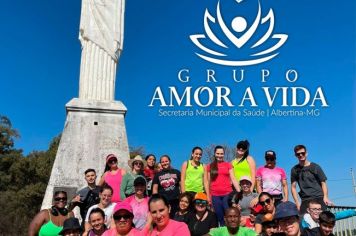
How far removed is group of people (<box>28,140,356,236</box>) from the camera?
5.38m

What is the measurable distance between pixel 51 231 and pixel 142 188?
4.93 feet

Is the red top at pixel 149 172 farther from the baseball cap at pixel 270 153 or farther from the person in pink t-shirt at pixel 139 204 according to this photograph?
the baseball cap at pixel 270 153

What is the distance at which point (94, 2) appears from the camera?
41.0 ft

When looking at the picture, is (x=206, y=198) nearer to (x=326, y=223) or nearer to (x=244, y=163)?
(x=244, y=163)

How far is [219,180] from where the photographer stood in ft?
24.7

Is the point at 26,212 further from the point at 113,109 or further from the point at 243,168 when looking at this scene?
the point at 243,168


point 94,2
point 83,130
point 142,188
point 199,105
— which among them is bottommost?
point 142,188

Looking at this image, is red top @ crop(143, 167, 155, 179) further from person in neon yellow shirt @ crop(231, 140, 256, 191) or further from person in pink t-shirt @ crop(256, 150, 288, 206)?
person in pink t-shirt @ crop(256, 150, 288, 206)

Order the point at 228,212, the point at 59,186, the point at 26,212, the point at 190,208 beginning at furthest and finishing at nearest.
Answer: the point at 26,212, the point at 59,186, the point at 190,208, the point at 228,212

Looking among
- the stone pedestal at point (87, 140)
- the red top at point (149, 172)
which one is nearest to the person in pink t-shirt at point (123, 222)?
the red top at point (149, 172)

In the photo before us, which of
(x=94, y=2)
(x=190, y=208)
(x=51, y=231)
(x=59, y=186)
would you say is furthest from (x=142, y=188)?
(x=94, y=2)

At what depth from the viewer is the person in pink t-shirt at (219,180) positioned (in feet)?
24.3

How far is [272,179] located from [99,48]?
23.6ft

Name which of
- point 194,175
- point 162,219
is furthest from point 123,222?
point 194,175
